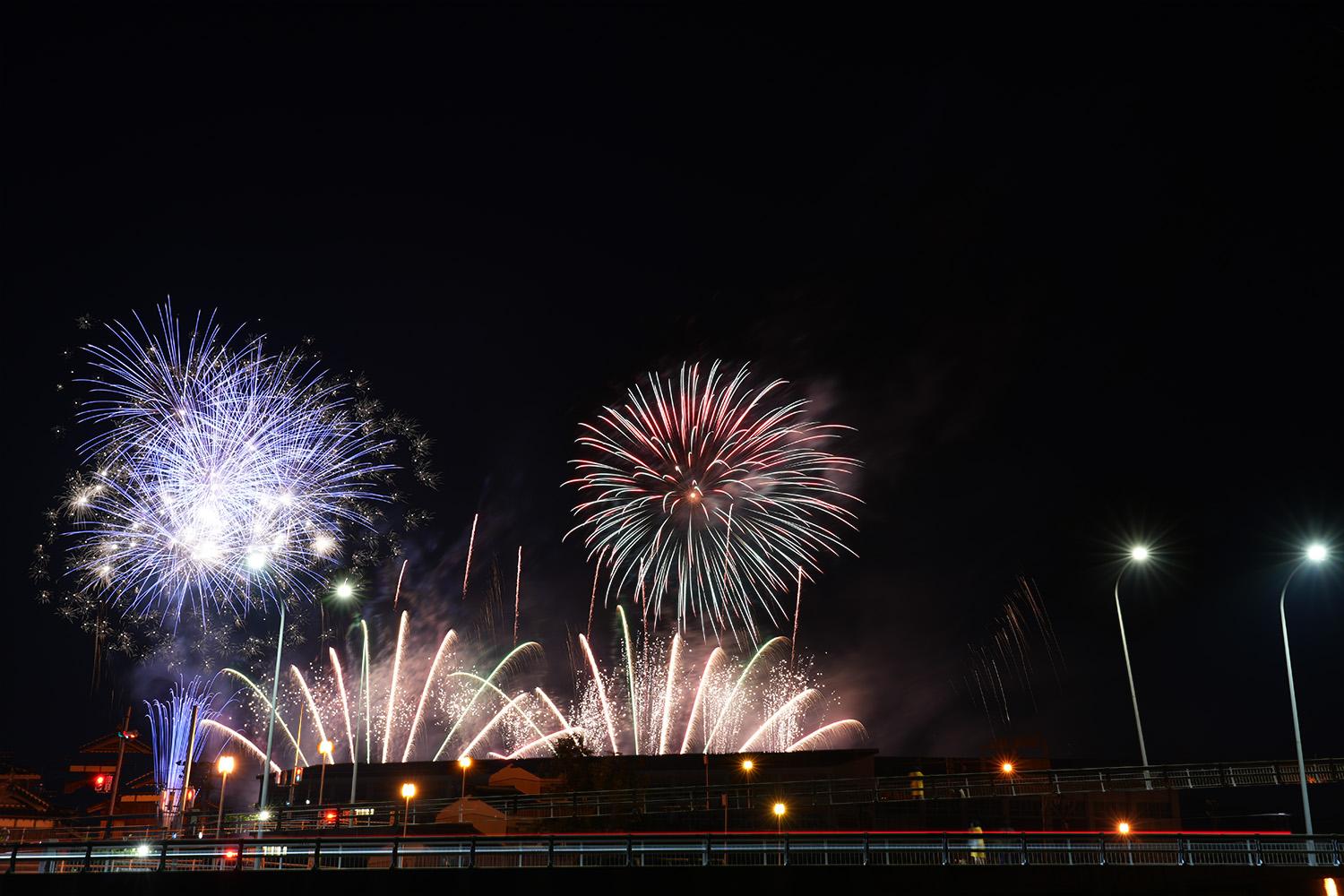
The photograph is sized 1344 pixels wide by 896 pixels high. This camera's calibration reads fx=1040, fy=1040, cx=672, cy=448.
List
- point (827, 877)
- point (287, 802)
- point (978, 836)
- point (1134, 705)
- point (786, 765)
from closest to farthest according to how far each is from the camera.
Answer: point (827, 877) → point (978, 836) → point (1134, 705) → point (786, 765) → point (287, 802)

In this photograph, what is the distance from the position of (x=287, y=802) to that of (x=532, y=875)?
6021cm

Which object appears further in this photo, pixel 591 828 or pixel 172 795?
pixel 172 795

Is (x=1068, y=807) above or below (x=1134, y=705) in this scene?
below

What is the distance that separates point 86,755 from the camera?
334 feet

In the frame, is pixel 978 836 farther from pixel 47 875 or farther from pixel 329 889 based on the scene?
pixel 47 875

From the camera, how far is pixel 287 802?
74.0 m

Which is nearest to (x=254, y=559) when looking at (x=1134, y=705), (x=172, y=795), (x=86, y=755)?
(x=1134, y=705)

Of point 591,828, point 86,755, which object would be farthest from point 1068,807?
point 86,755

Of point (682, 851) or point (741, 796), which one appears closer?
point (682, 851)

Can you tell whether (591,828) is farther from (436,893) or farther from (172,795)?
(172,795)

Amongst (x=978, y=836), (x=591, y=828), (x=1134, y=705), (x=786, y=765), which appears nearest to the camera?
(x=978, y=836)

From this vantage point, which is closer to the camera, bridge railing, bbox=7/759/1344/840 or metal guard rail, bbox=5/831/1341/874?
metal guard rail, bbox=5/831/1341/874

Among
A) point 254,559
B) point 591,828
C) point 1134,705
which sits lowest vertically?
point 591,828

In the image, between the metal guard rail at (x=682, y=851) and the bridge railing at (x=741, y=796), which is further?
the bridge railing at (x=741, y=796)
